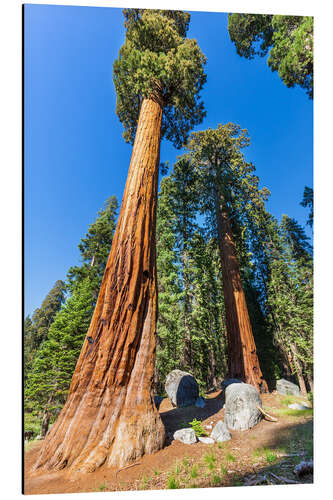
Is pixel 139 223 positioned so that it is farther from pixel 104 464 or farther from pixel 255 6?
pixel 255 6

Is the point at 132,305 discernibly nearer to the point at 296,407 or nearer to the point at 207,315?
the point at 296,407

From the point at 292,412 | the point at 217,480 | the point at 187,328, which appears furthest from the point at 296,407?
the point at 187,328

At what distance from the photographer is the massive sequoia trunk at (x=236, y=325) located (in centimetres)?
564

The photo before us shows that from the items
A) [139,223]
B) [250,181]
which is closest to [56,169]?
[139,223]

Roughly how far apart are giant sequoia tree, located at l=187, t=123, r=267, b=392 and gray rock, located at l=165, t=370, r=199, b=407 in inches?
45.6

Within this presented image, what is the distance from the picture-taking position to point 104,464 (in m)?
2.24

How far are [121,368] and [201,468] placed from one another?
51.8 inches

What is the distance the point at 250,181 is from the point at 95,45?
5.12 m

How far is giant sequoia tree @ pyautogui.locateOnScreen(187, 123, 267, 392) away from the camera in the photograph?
230 inches

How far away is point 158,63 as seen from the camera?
14.4 ft

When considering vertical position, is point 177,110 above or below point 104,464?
above

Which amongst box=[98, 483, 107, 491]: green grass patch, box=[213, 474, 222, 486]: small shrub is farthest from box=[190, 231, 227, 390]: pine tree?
box=[98, 483, 107, 491]: green grass patch

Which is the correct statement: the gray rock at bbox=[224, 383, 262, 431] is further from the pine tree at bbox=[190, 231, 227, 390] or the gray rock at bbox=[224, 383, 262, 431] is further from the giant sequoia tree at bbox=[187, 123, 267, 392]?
the pine tree at bbox=[190, 231, 227, 390]
